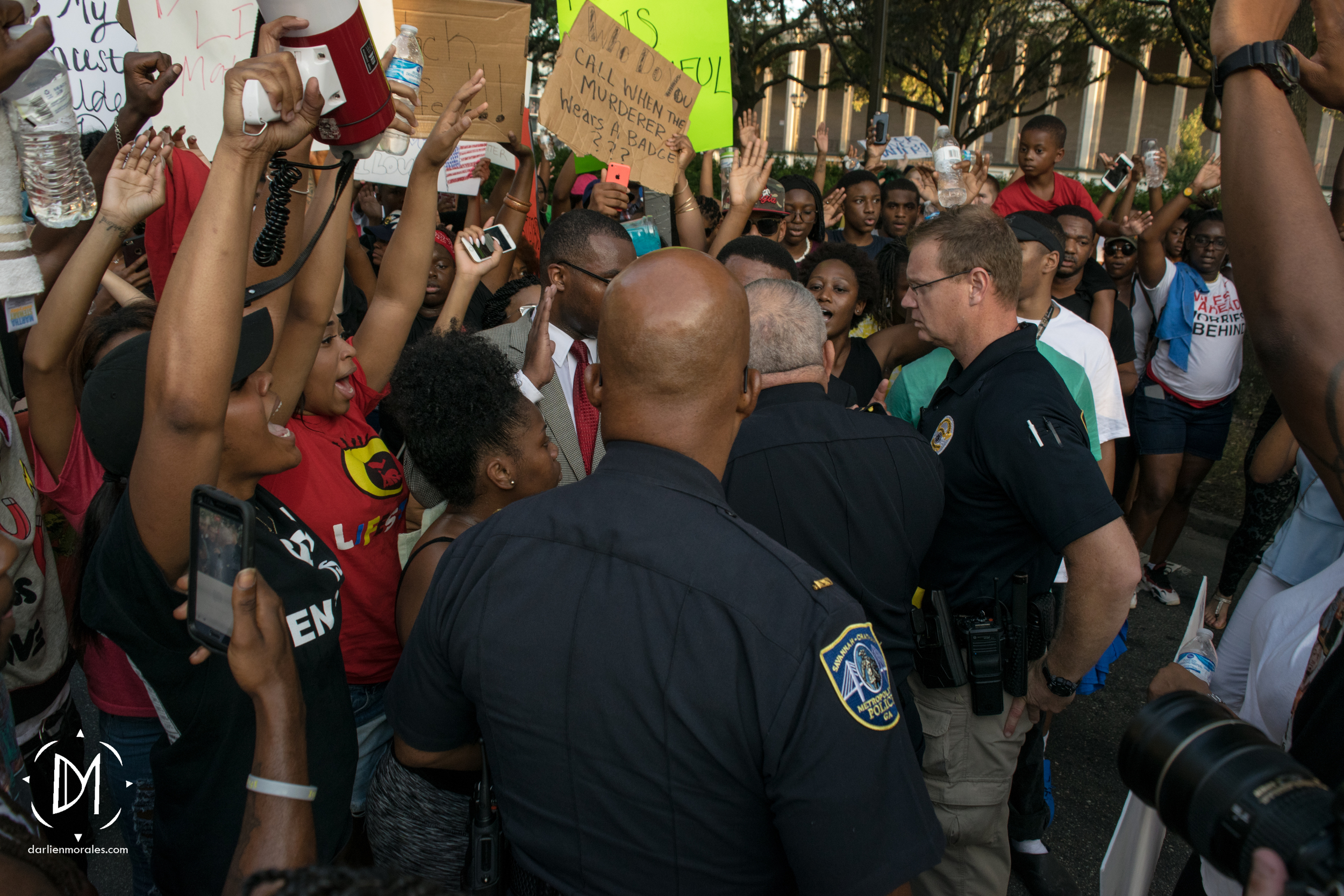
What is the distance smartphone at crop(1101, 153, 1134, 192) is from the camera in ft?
20.4

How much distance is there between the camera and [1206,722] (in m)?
1.01

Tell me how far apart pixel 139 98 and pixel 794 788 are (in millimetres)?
2686

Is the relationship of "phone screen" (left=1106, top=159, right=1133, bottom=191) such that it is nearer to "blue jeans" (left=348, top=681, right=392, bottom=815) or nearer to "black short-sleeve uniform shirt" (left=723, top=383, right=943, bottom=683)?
"black short-sleeve uniform shirt" (left=723, top=383, right=943, bottom=683)

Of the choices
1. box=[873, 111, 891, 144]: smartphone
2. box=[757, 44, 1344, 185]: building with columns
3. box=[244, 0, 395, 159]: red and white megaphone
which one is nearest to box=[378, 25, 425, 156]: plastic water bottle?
box=[244, 0, 395, 159]: red and white megaphone

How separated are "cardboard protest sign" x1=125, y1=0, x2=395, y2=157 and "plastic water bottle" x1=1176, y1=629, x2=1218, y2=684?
3035 mm

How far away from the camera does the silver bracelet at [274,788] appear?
4.42 feet

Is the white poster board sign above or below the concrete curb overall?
above

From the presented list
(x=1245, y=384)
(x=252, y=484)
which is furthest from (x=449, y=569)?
(x=1245, y=384)

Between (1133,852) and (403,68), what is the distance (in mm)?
2750

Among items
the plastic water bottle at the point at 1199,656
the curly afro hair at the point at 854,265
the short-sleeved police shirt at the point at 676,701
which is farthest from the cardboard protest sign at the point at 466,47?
the plastic water bottle at the point at 1199,656

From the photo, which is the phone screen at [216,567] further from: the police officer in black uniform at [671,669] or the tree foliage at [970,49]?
the tree foliage at [970,49]

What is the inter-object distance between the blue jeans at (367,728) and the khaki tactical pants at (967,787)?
4.97 feet

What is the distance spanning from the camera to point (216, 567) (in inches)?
50.8

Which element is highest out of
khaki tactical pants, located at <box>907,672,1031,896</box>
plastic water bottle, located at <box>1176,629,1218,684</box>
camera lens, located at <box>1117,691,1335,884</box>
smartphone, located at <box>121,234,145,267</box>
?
smartphone, located at <box>121,234,145,267</box>
